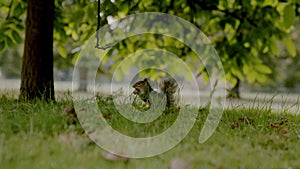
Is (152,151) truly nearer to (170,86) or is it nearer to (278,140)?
(278,140)

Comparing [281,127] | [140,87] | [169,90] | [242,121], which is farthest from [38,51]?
[281,127]

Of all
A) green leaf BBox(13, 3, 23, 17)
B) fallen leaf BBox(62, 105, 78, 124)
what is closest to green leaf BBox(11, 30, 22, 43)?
green leaf BBox(13, 3, 23, 17)

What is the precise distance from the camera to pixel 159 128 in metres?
1.92

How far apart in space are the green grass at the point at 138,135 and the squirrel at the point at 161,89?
0.28 meters

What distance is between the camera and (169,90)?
2.70 metres

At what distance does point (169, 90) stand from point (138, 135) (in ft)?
3.18

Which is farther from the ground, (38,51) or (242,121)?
(38,51)

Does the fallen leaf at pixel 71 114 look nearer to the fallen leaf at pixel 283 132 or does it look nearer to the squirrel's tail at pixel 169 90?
the squirrel's tail at pixel 169 90

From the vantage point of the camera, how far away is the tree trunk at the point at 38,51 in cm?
308

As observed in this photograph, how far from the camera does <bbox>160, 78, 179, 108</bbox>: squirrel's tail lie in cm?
263

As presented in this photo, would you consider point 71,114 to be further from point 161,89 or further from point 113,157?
point 161,89

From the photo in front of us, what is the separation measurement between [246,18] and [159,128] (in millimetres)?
2834

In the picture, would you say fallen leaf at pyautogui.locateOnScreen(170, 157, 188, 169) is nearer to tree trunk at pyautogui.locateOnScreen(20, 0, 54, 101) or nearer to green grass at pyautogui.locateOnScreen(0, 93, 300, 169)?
green grass at pyautogui.locateOnScreen(0, 93, 300, 169)

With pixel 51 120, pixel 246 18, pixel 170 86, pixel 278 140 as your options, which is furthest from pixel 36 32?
pixel 246 18
